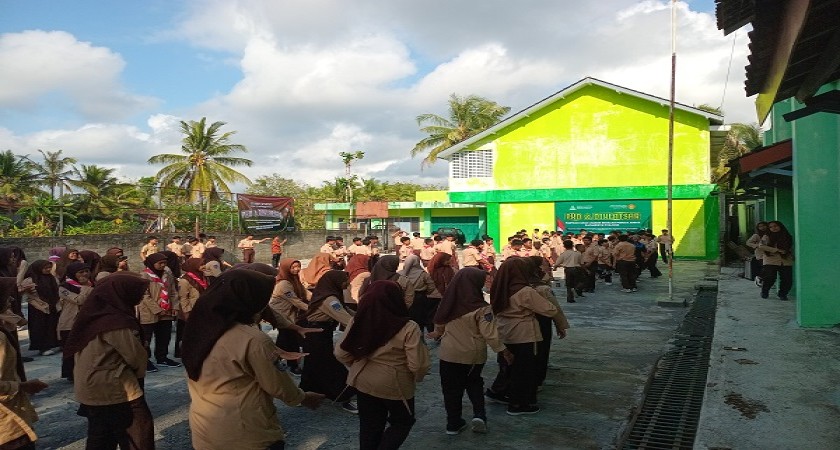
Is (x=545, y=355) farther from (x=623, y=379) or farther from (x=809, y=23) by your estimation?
(x=809, y=23)

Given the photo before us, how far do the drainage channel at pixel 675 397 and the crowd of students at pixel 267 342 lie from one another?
96 centimetres

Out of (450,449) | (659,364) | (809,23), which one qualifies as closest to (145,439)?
(450,449)

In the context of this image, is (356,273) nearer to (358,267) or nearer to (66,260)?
(358,267)

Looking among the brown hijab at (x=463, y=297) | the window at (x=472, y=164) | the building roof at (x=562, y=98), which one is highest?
the building roof at (x=562, y=98)

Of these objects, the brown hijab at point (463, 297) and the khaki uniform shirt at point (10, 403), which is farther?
the brown hijab at point (463, 297)

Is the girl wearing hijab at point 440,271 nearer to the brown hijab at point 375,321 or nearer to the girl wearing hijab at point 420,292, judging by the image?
the girl wearing hijab at point 420,292

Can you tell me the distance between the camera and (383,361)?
3.70m

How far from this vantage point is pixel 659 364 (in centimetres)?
721

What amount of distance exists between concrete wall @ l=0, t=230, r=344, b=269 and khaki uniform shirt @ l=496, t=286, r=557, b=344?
1321 centimetres

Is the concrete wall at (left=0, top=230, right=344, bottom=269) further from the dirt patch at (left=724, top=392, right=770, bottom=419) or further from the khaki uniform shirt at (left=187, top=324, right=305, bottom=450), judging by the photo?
the dirt patch at (left=724, top=392, right=770, bottom=419)

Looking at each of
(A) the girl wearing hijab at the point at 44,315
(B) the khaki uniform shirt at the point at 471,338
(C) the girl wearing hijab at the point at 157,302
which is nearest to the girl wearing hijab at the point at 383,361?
(B) the khaki uniform shirt at the point at 471,338

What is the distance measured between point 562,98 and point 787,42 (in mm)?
23786

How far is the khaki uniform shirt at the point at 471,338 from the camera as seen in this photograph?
4613 mm

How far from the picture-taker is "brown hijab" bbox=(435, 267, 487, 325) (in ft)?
15.4
